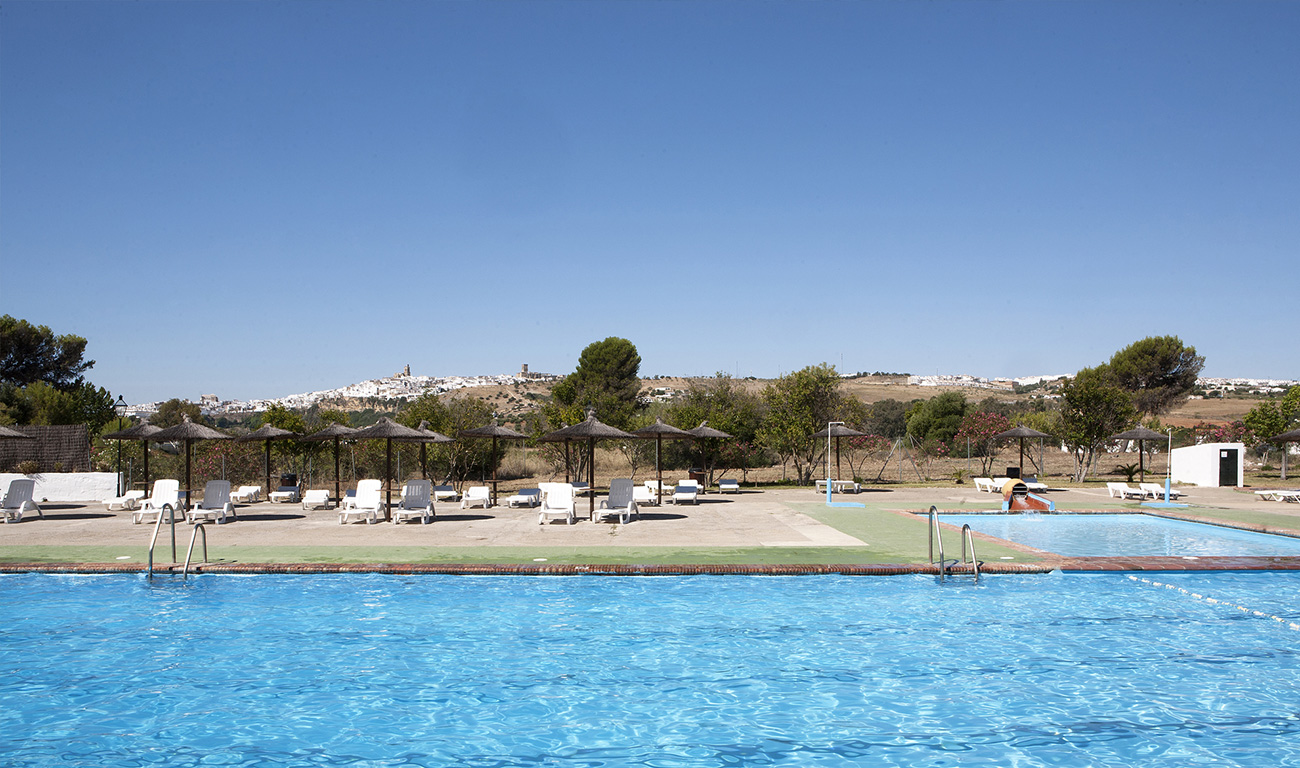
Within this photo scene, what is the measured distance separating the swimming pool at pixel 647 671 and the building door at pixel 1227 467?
785 inches

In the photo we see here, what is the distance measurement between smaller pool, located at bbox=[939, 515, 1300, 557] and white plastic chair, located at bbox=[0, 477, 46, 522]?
61.4ft

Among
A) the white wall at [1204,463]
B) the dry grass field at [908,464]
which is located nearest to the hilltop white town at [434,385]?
the dry grass field at [908,464]

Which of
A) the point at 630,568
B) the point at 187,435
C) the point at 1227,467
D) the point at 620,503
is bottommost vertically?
the point at 630,568

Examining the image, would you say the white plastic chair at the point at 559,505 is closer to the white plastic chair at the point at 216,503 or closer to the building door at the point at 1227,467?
the white plastic chair at the point at 216,503

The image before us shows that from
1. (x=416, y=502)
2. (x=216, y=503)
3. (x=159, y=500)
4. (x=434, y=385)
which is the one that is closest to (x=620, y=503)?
(x=416, y=502)

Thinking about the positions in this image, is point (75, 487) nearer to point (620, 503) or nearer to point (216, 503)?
point (216, 503)

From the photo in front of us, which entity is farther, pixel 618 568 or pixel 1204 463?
pixel 1204 463

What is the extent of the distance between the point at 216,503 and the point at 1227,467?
96.9 ft

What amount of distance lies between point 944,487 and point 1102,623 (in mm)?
18149

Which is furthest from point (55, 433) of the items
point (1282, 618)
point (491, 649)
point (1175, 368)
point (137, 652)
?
point (1175, 368)

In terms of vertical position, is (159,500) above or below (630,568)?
above

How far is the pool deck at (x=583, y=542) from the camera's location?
10656mm

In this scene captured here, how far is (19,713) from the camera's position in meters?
6.34

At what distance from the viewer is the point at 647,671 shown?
7.44 meters
